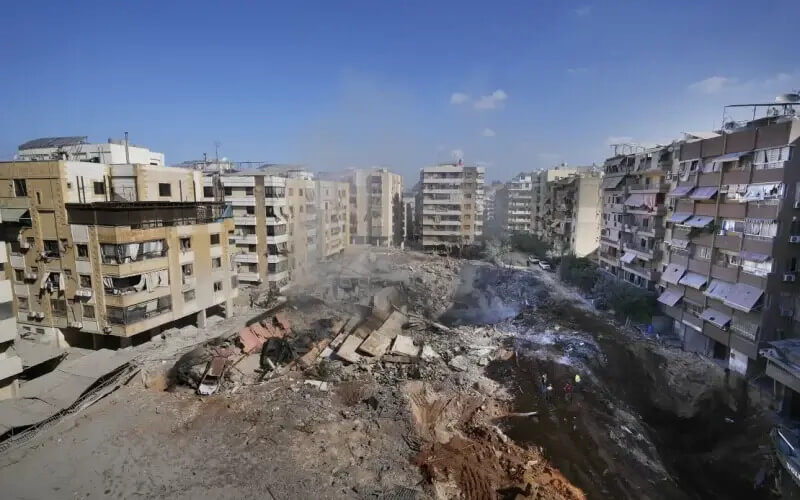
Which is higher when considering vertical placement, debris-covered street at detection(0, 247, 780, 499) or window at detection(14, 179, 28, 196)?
window at detection(14, 179, 28, 196)

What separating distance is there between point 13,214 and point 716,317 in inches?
1322

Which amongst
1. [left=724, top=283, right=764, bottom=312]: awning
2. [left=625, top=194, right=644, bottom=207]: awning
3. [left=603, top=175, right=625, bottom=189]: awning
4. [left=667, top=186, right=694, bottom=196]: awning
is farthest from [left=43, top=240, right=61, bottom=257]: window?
[left=603, top=175, right=625, bottom=189]: awning

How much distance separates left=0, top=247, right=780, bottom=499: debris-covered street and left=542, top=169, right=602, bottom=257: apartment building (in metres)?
19.0

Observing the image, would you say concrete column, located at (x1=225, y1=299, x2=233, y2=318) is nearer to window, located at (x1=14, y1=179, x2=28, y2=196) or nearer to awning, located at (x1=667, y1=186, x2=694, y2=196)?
window, located at (x1=14, y1=179, x2=28, y2=196)

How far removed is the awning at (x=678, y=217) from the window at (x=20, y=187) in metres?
33.0

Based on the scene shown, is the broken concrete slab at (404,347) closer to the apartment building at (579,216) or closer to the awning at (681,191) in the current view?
the awning at (681,191)

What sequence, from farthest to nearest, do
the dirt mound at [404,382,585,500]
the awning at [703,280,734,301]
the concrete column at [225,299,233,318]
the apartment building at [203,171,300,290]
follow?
the apartment building at [203,171,300,290], the concrete column at [225,299,233,318], the awning at [703,280,734,301], the dirt mound at [404,382,585,500]

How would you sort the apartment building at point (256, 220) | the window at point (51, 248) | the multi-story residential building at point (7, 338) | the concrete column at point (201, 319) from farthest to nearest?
1. the apartment building at point (256, 220)
2. the concrete column at point (201, 319)
3. the window at point (51, 248)
4. the multi-story residential building at point (7, 338)

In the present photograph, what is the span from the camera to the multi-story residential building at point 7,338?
15.3m

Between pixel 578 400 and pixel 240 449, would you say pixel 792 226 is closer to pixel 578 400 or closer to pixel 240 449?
pixel 578 400

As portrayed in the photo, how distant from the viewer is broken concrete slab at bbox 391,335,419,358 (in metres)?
22.2

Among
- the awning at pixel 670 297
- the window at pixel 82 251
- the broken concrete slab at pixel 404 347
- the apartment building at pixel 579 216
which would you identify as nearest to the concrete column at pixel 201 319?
the window at pixel 82 251

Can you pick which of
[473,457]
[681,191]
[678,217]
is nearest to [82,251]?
[473,457]

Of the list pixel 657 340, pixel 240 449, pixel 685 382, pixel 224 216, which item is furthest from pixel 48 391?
pixel 657 340
